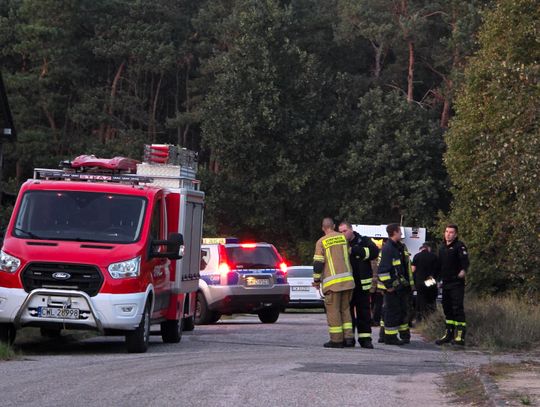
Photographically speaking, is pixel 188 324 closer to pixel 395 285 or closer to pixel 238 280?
pixel 238 280

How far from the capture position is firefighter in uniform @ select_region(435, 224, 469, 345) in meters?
20.3

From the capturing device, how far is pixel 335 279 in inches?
742

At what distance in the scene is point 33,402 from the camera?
37.9ft

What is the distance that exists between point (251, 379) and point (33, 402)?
296 cm

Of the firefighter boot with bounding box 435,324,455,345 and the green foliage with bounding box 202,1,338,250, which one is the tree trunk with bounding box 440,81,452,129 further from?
the firefighter boot with bounding box 435,324,455,345

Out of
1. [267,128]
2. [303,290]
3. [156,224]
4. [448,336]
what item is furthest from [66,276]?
[267,128]

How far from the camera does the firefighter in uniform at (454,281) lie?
2027cm

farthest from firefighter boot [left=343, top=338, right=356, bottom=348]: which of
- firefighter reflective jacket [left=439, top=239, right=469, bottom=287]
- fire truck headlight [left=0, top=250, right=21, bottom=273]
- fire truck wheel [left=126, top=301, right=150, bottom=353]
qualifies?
fire truck headlight [left=0, top=250, right=21, bottom=273]

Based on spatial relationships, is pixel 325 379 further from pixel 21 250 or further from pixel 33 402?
pixel 21 250

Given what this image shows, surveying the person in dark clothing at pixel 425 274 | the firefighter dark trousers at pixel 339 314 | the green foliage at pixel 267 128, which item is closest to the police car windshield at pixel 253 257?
the person in dark clothing at pixel 425 274

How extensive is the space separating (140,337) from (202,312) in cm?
988

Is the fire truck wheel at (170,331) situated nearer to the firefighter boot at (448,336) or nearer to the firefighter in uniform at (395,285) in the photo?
the firefighter in uniform at (395,285)

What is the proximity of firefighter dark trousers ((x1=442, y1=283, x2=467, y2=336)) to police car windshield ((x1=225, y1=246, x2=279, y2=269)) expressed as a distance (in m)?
7.51

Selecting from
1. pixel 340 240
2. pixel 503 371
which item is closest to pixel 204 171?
pixel 340 240
